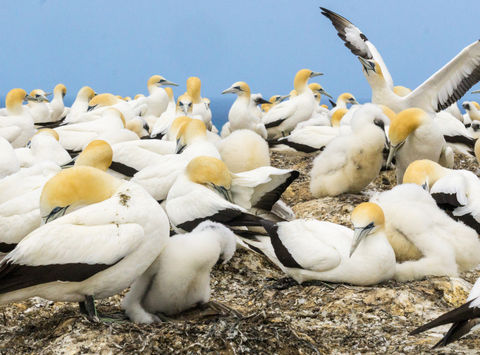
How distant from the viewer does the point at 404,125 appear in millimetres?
6309

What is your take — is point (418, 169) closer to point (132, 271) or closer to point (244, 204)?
point (244, 204)

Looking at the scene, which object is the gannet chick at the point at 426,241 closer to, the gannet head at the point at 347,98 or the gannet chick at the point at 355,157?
the gannet chick at the point at 355,157

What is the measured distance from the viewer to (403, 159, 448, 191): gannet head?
537cm

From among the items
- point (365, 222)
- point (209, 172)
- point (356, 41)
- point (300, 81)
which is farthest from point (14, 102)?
point (365, 222)

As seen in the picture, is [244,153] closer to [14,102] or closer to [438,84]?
[438,84]

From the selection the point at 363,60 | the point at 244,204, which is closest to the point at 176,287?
the point at 244,204

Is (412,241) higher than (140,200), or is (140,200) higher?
(140,200)

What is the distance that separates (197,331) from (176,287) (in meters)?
0.40

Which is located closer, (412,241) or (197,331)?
(197,331)

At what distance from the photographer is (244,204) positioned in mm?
5113

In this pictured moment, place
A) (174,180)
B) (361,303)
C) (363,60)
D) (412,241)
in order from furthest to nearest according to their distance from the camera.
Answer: (363,60), (174,180), (412,241), (361,303)

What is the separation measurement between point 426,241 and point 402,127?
6.70ft

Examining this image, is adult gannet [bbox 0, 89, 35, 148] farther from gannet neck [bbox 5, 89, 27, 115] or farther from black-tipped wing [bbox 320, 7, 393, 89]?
black-tipped wing [bbox 320, 7, 393, 89]

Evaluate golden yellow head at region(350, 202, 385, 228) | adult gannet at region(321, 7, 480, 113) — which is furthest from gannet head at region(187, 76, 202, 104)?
golden yellow head at region(350, 202, 385, 228)
